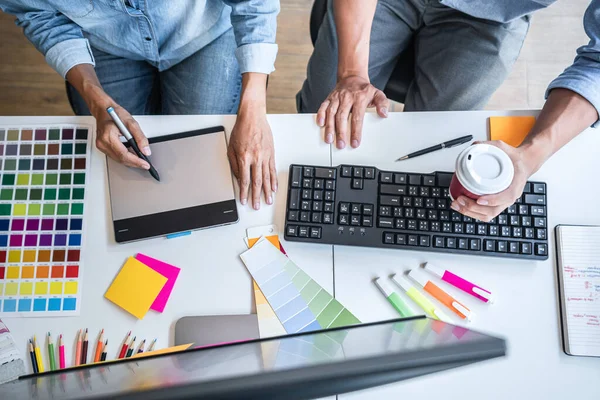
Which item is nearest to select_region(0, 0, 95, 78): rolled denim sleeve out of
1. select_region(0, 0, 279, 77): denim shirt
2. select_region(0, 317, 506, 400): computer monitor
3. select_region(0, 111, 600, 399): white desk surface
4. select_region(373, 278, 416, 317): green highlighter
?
select_region(0, 0, 279, 77): denim shirt

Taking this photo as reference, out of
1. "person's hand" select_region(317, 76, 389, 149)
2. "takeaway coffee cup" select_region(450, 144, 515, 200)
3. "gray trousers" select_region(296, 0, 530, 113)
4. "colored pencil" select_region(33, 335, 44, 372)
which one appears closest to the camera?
"takeaway coffee cup" select_region(450, 144, 515, 200)

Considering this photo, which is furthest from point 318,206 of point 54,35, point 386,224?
point 54,35

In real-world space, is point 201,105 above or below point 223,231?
above

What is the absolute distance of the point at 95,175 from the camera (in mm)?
832

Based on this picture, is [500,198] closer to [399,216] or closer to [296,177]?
[399,216]

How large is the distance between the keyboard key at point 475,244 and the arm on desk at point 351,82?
0.28 metres

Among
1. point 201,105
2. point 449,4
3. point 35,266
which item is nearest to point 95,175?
point 35,266

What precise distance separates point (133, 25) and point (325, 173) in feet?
1.75

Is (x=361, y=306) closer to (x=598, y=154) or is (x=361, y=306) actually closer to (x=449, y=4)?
(x=598, y=154)

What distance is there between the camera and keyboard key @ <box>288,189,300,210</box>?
0.78 metres

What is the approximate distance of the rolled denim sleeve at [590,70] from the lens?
0.76 m

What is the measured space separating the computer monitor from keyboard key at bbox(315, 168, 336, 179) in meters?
0.33

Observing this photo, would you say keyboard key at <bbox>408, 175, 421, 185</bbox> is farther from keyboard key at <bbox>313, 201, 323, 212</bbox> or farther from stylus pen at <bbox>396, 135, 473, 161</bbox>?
keyboard key at <bbox>313, 201, 323, 212</bbox>

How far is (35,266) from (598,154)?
106 cm
